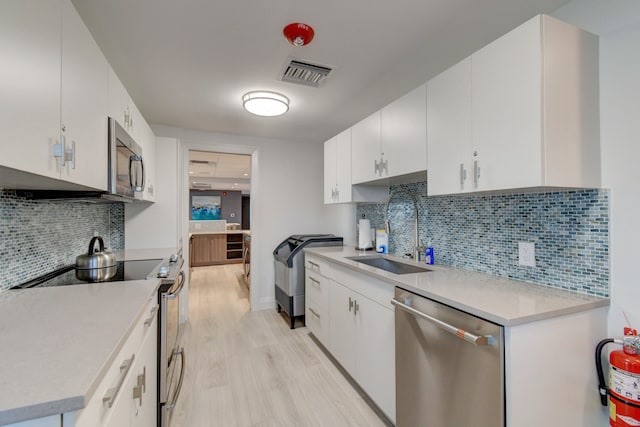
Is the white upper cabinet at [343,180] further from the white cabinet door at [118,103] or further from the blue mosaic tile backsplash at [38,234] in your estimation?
the blue mosaic tile backsplash at [38,234]

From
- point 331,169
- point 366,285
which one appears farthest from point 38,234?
point 331,169

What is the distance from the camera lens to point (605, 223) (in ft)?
4.18

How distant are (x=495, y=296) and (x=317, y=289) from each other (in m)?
1.70

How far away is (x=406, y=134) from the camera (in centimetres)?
197

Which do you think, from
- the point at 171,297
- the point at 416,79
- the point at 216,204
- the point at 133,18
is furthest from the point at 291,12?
the point at 216,204

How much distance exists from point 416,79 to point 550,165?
4.58 feet

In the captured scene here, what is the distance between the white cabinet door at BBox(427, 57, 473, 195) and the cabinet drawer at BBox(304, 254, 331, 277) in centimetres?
121

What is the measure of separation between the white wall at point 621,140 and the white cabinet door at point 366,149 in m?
1.29

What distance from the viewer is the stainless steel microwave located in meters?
1.55

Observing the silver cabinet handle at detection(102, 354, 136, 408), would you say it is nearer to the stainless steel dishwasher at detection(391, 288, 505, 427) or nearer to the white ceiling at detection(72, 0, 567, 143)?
the stainless steel dishwasher at detection(391, 288, 505, 427)

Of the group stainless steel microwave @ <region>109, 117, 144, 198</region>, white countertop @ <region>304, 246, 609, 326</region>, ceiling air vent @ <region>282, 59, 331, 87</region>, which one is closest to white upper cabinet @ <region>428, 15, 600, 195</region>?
white countertop @ <region>304, 246, 609, 326</region>

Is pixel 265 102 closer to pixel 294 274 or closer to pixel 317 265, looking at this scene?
pixel 317 265

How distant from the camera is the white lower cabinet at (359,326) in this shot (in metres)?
1.70

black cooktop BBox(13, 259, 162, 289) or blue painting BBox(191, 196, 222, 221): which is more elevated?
blue painting BBox(191, 196, 222, 221)
